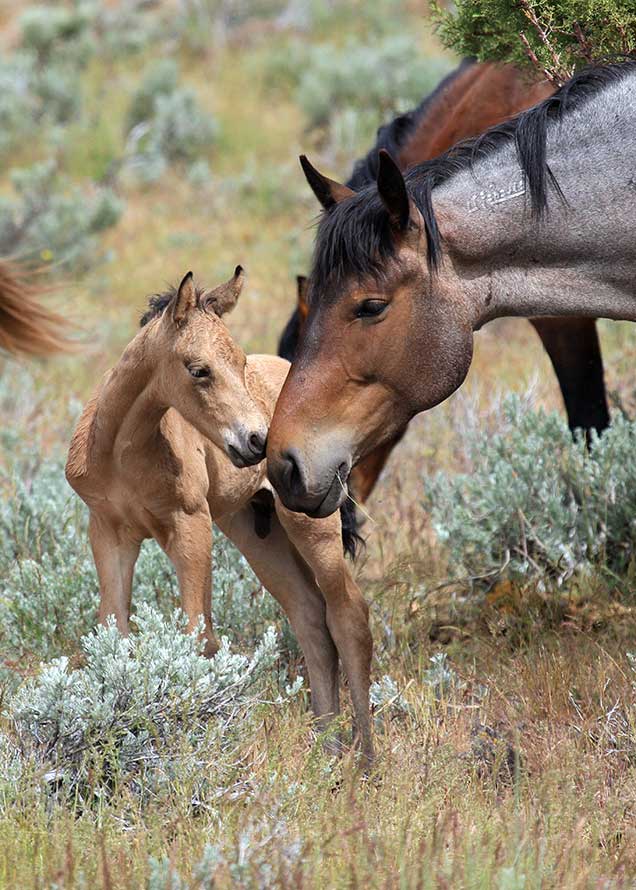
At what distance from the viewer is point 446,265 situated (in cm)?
353

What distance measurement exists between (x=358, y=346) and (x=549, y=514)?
2.05 m

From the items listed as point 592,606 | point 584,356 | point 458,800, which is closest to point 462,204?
point 458,800

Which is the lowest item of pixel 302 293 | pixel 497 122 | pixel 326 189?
pixel 326 189

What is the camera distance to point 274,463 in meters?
3.43

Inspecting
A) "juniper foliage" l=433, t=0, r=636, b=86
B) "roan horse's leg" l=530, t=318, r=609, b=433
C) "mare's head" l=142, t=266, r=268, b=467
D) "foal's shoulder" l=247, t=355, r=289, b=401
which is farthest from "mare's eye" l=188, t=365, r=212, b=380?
"roan horse's leg" l=530, t=318, r=609, b=433

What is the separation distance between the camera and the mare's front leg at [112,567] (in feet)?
12.6

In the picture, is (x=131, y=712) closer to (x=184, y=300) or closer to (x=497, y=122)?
(x=184, y=300)

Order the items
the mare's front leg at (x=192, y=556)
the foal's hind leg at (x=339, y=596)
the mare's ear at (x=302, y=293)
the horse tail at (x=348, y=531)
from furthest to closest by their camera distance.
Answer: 1. the mare's ear at (x=302, y=293)
2. the horse tail at (x=348, y=531)
3. the foal's hind leg at (x=339, y=596)
4. the mare's front leg at (x=192, y=556)

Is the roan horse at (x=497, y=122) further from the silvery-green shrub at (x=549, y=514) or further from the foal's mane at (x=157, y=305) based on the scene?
the foal's mane at (x=157, y=305)

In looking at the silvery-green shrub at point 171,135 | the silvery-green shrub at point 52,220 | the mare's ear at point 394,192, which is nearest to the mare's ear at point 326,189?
the mare's ear at point 394,192

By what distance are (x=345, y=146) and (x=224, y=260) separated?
7.41 feet

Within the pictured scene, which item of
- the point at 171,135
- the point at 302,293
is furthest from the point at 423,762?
the point at 171,135

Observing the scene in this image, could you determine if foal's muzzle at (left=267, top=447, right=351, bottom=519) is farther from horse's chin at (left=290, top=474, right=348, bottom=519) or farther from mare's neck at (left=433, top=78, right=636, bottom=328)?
mare's neck at (left=433, top=78, right=636, bottom=328)

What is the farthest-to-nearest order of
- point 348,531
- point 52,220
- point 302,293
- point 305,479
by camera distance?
point 52,220 → point 302,293 → point 348,531 → point 305,479
